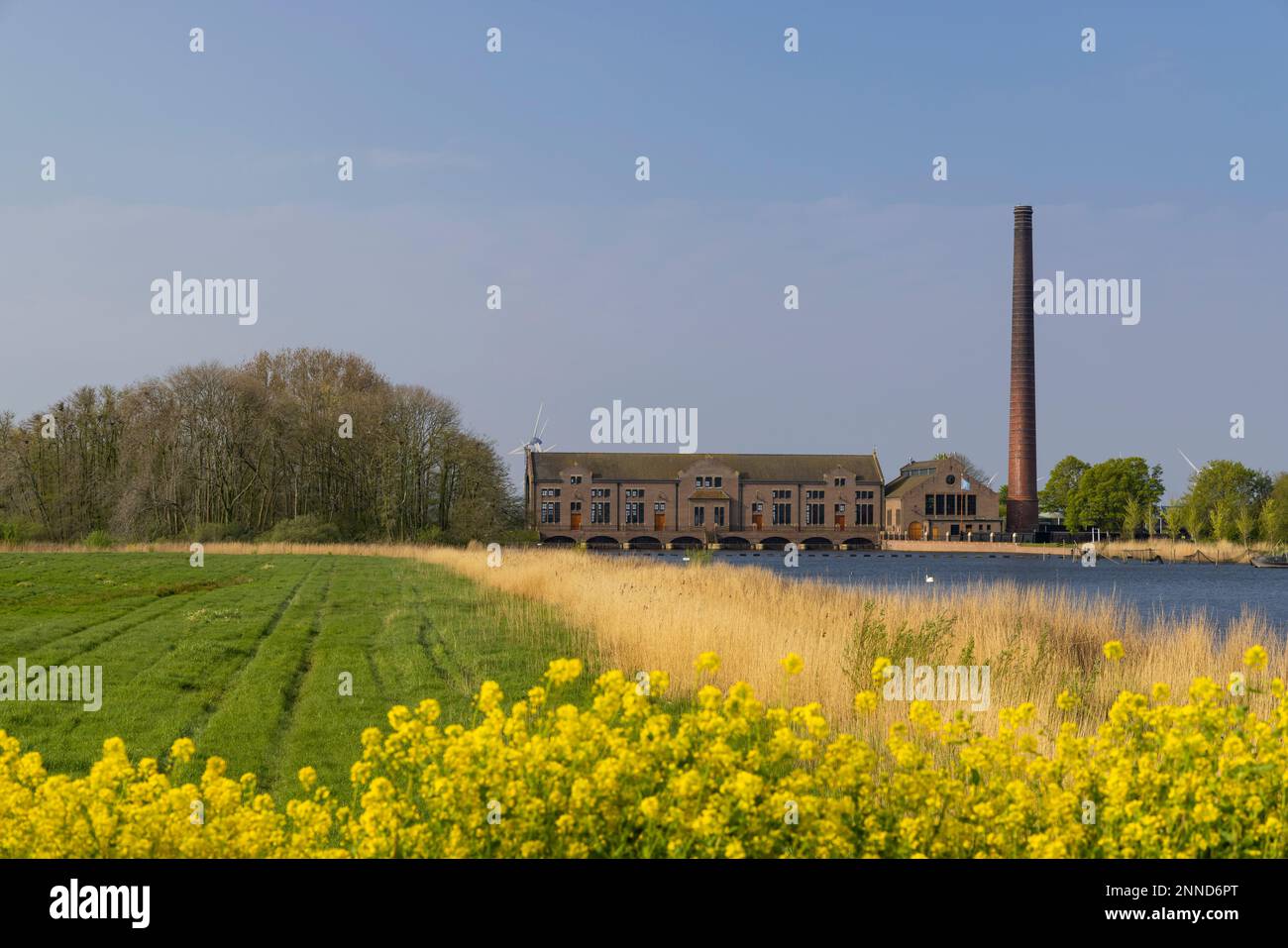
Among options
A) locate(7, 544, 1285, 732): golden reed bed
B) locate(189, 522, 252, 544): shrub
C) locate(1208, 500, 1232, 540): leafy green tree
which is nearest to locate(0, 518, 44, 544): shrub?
locate(189, 522, 252, 544): shrub

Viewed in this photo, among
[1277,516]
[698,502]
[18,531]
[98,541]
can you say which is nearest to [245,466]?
[98,541]

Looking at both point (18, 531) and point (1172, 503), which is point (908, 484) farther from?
point (18, 531)

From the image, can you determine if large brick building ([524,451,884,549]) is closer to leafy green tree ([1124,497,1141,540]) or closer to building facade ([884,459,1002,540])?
building facade ([884,459,1002,540])

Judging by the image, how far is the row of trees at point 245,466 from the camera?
192 feet

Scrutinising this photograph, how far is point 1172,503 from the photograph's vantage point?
8088 centimetres

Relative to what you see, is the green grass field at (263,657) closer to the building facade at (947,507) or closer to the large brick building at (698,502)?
the large brick building at (698,502)

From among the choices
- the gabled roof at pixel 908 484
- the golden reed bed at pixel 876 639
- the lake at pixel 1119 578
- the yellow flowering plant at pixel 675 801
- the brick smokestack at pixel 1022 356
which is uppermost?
the brick smokestack at pixel 1022 356

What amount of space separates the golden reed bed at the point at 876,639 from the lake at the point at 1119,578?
19.3 ft

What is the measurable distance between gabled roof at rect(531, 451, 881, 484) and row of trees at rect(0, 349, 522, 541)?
28.3 meters

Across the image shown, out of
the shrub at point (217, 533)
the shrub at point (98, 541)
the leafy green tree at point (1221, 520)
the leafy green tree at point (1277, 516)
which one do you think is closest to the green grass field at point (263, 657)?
the shrub at point (98, 541)

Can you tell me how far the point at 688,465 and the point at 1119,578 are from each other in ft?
149

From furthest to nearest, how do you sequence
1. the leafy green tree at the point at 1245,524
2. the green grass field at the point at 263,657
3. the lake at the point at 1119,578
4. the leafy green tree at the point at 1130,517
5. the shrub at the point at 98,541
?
the leafy green tree at the point at 1130,517 → the leafy green tree at the point at 1245,524 → the shrub at the point at 98,541 → the lake at the point at 1119,578 → the green grass field at the point at 263,657

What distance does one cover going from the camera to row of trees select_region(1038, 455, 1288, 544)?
7425 centimetres
